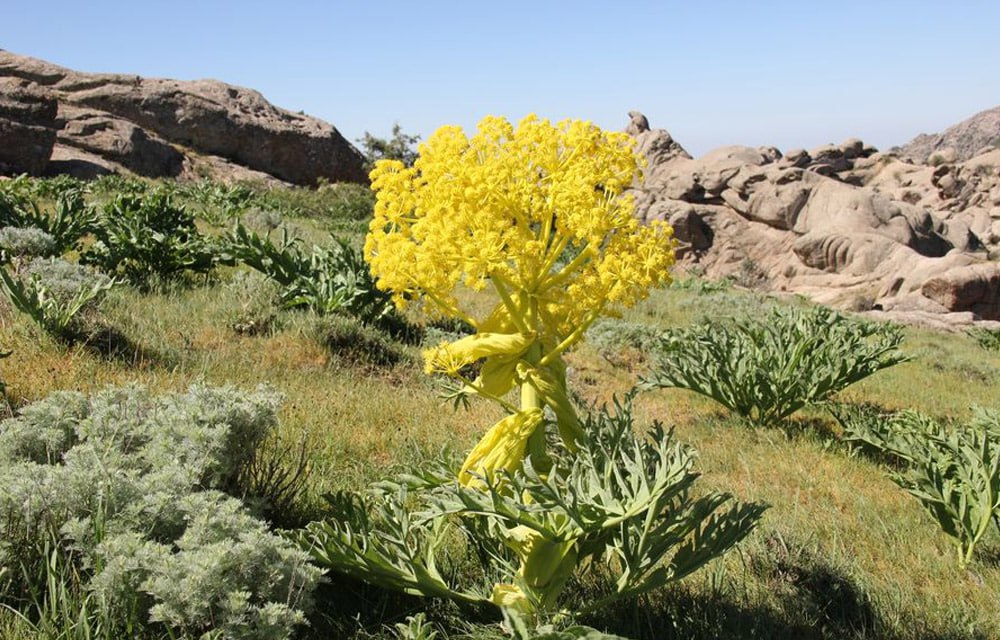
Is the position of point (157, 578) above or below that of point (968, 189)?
below

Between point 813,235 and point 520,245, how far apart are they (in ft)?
113

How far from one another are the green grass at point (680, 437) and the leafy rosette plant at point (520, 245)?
2.54 feet

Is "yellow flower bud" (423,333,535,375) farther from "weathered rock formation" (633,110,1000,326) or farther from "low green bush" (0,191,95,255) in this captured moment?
"weathered rock formation" (633,110,1000,326)

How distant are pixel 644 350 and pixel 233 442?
5.89 m

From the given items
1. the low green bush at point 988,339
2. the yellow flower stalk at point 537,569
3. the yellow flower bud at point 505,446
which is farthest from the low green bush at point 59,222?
the low green bush at point 988,339

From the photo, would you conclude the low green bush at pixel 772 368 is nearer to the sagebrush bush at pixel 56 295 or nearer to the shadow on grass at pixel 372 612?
the shadow on grass at pixel 372 612

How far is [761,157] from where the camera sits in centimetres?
4116

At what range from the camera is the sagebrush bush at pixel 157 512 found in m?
1.95

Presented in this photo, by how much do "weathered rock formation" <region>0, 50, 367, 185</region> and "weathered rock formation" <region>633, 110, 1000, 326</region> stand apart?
747 inches

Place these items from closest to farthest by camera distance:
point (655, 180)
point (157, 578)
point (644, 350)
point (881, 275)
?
point (157, 578) → point (644, 350) → point (881, 275) → point (655, 180)

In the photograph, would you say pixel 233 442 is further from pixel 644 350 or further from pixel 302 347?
pixel 644 350

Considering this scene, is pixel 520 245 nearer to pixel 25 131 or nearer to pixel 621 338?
pixel 621 338

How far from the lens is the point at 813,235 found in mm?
32969

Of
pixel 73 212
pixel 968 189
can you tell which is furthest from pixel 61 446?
pixel 968 189
